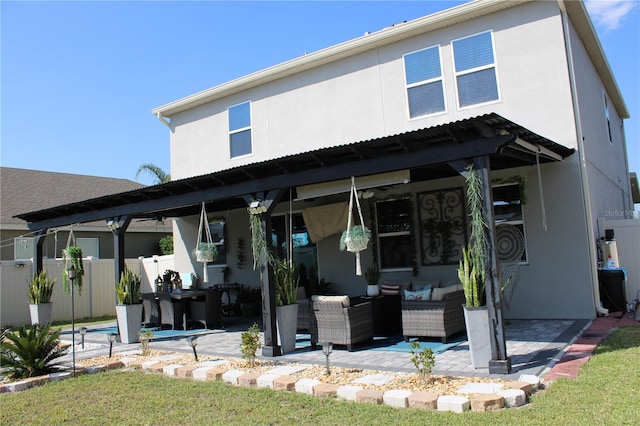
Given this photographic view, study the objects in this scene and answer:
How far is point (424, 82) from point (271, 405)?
750cm

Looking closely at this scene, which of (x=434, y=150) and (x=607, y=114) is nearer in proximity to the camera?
(x=434, y=150)

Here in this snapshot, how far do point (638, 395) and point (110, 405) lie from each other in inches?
212

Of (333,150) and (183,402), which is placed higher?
(333,150)

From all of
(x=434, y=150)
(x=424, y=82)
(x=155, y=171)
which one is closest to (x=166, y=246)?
(x=155, y=171)

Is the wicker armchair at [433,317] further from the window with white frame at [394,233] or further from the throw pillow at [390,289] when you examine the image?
the window with white frame at [394,233]

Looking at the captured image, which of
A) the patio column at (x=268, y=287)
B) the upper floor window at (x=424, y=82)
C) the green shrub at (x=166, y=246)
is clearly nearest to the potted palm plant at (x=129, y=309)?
the patio column at (x=268, y=287)

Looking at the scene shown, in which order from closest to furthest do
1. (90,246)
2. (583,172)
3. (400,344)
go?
(400,344) → (583,172) → (90,246)

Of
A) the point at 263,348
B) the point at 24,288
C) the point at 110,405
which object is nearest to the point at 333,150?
the point at 263,348

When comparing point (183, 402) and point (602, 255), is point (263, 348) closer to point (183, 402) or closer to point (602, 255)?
point (183, 402)

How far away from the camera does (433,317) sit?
742cm

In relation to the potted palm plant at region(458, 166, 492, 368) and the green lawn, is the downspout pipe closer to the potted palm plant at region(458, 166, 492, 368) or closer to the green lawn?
the green lawn

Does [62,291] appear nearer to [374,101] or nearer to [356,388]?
[374,101]

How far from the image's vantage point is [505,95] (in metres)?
9.19

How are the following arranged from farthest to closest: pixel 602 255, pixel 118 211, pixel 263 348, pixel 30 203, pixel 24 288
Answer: pixel 30 203
pixel 24 288
pixel 118 211
pixel 602 255
pixel 263 348
